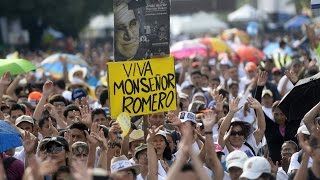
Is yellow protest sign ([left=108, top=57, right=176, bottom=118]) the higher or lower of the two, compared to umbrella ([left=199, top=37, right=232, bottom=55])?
higher

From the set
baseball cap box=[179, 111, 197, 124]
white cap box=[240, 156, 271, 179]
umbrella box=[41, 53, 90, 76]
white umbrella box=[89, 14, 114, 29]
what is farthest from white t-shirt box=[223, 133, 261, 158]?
white umbrella box=[89, 14, 114, 29]

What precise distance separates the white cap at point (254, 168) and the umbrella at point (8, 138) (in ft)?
8.48

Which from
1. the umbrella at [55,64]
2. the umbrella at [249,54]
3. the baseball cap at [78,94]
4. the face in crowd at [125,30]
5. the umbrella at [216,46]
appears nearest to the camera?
the face in crowd at [125,30]

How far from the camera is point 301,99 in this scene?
13.0m

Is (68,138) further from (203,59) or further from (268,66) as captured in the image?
(203,59)

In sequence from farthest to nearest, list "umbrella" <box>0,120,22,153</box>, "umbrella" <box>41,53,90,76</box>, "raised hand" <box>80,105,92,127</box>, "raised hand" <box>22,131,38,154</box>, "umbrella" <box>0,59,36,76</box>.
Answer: "umbrella" <box>41,53,90,76</box>
"umbrella" <box>0,59,36,76</box>
"raised hand" <box>80,105,92,127</box>
"umbrella" <box>0,120,22,153</box>
"raised hand" <box>22,131,38,154</box>

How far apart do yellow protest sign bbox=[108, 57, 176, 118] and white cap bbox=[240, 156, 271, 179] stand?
3.51 meters

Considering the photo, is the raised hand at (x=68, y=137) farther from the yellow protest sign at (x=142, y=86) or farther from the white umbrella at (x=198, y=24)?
the white umbrella at (x=198, y=24)

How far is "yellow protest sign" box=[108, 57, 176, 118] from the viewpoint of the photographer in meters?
12.9

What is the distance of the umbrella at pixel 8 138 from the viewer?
11.3 m

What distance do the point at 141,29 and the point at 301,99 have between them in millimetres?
1724

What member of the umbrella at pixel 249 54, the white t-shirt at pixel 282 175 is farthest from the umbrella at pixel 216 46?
the white t-shirt at pixel 282 175

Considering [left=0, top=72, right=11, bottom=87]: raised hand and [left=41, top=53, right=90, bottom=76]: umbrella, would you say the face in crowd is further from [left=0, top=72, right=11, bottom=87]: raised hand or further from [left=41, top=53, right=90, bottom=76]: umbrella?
[left=41, top=53, right=90, bottom=76]: umbrella

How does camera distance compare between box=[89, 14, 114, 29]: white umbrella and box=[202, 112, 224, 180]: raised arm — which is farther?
box=[89, 14, 114, 29]: white umbrella
